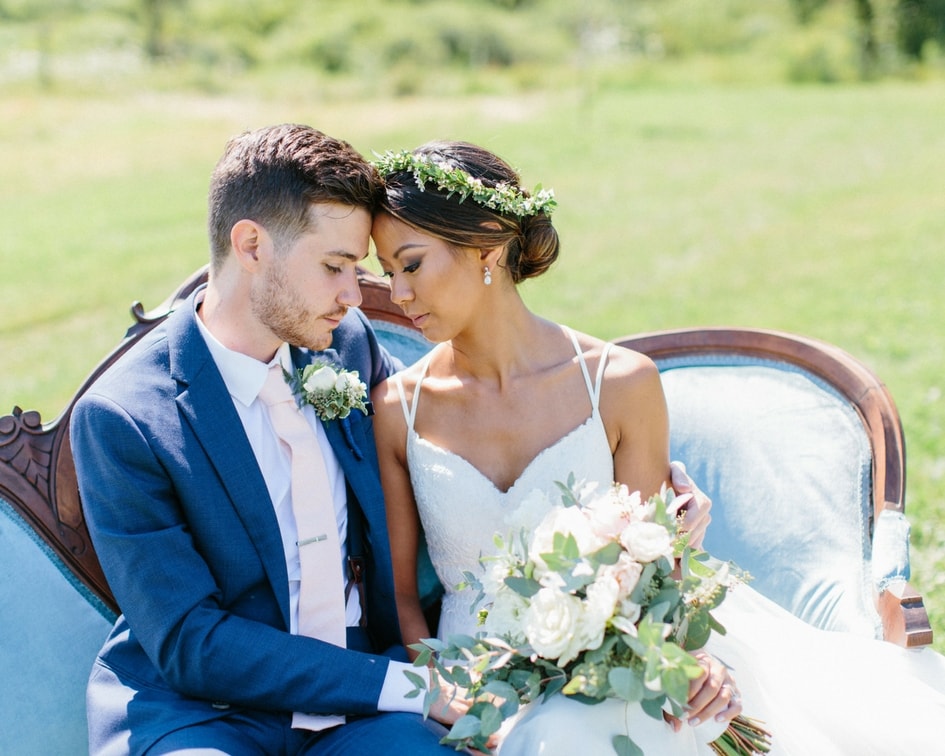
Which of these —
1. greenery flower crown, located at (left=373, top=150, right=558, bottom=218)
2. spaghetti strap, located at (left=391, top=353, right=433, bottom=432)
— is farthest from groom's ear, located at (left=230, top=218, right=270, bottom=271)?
spaghetti strap, located at (left=391, top=353, right=433, bottom=432)

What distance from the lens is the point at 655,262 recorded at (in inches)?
467

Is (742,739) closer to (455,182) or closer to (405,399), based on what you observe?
(405,399)

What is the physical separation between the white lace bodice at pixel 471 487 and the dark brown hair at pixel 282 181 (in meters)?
0.82

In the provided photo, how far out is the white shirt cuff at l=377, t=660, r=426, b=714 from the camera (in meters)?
2.90

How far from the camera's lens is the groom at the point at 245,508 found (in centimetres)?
281

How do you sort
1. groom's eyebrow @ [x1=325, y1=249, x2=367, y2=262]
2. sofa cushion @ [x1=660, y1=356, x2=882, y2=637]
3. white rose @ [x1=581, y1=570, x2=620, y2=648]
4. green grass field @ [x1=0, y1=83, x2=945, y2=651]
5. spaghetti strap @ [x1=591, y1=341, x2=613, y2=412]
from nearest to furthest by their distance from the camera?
white rose @ [x1=581, y1=570, x2=620, y2=648], groom's eyebrow @ [x1=325, y1=249, x2=367, y2=262], spaghetti strap @ [x1=591, y1=341, x2=613, y2=412], sofa cushion @ [x1=660, y1=356, x2=882, y2=637], green grass field @ [x1=0, y1=83, x2=945, y2=651]

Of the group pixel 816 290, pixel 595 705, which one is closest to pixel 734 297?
pixel 816 290

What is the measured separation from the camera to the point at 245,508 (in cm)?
297

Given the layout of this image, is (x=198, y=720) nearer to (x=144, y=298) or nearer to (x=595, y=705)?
(x=595, y=705)

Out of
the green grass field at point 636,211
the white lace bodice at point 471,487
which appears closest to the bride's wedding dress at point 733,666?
the white lace bodice at point 471,487

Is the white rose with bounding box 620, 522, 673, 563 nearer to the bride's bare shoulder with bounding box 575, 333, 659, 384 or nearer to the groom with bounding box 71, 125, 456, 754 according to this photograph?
the groom with bounding box 71, 125, 456, 754

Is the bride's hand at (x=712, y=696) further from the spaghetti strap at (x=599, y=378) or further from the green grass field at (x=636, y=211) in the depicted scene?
the green grass field at (x=636, y=211)

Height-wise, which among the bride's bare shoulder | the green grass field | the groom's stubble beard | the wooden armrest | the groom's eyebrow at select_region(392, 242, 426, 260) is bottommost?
the green grass field

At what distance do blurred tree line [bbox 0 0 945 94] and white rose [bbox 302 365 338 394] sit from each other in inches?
874
